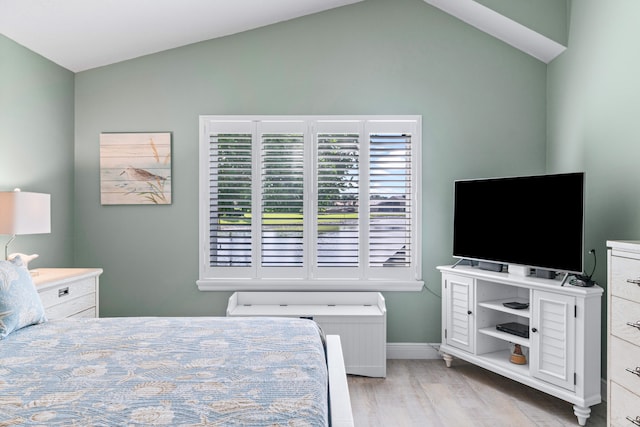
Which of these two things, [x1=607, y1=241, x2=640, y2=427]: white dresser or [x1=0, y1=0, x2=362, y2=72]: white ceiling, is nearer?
[x1=607, y1=241, x2=640, y2=427]: white dresser

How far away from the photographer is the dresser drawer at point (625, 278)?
2059 millimetres

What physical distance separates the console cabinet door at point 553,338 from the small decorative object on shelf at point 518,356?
8.7 inches

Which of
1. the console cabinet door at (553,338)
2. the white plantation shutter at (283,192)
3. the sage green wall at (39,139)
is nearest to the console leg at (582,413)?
the console cabinet door at (553,338)

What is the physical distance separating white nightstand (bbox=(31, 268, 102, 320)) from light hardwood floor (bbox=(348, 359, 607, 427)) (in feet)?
6.68

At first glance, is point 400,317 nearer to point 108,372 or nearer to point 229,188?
point 229,188

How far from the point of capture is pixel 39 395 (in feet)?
4.37

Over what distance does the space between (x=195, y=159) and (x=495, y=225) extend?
2.55m

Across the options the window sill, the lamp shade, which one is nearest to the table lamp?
the lamp shade

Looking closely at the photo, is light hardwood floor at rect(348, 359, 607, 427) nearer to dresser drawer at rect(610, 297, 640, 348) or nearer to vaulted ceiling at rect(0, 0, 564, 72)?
dresser drawer at rect(610, 297, 640, 348)

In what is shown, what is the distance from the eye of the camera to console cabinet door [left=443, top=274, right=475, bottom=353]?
3.31 meters

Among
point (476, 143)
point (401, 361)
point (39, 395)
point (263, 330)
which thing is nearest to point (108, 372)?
point (39, 395)

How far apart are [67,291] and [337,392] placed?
227 centimetres

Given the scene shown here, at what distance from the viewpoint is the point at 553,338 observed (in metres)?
2.77

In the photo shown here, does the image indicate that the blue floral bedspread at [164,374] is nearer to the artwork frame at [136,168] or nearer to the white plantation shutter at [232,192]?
the white plantation shutter at [232,192]
